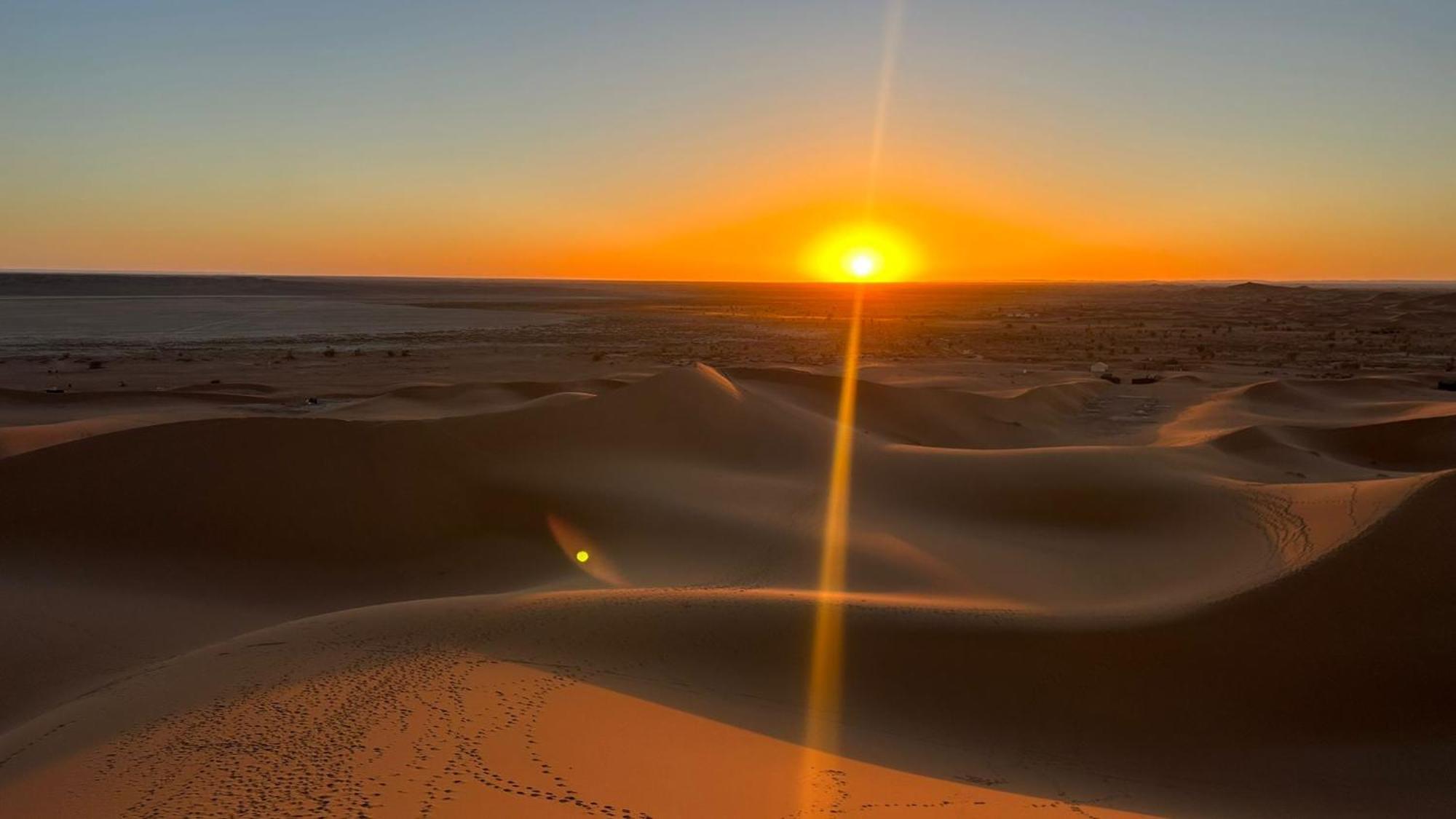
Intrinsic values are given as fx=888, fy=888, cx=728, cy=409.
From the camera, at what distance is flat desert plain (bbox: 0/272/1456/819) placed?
14.7 feet

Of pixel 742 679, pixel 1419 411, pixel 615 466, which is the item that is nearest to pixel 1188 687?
pixel 742 679

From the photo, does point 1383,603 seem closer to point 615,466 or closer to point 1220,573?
point 1220,573

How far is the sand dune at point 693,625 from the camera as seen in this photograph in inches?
175

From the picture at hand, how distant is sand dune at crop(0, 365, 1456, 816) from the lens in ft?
14.6

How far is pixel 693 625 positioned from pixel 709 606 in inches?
14.4

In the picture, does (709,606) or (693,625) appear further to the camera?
(709,606)

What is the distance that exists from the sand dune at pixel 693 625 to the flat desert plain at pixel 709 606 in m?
0.04

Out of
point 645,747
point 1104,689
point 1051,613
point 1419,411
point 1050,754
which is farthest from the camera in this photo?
point 1419,411

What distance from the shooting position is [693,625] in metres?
6.90

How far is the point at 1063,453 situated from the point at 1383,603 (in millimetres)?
6595

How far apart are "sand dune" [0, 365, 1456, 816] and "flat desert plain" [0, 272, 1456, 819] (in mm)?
37

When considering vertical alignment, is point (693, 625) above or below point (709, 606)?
below

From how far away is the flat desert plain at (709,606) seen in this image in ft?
14.7

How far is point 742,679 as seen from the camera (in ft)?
20.7
